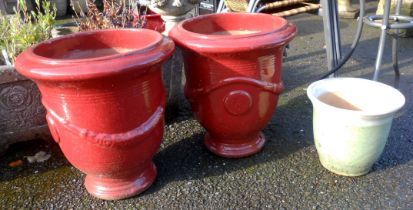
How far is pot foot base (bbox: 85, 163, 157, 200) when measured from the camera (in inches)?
75.0

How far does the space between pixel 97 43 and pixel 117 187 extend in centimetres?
77

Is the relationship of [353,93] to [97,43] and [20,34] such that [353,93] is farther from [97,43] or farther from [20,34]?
[20,34]

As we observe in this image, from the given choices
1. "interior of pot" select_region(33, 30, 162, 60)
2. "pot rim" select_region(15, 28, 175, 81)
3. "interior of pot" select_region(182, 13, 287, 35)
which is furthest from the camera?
"interior of pot" select_region(182, 13, 287, 35)

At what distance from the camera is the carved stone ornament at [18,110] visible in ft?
6.95

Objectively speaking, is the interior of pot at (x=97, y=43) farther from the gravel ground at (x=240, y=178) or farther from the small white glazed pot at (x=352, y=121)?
the small white glazed pot at (x=352, y=121)

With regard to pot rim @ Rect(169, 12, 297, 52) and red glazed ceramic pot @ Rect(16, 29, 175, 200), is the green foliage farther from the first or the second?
pot rim @ Rect(169, 12, 297, 52)

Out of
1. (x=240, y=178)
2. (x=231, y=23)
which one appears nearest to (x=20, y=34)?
(x=231, y=23)

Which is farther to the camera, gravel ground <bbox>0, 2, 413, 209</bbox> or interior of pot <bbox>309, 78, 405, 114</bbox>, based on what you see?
interior of pot <bbox>309, 78, 405, 114</bbox>

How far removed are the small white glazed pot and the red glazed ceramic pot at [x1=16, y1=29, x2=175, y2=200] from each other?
2.77 ft

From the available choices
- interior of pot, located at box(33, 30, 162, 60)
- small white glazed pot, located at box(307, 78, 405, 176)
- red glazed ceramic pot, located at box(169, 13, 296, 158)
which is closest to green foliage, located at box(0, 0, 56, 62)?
interior of pot, located at box(33, 30, 162, 60)

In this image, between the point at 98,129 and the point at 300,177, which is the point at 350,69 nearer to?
the point at 300,177

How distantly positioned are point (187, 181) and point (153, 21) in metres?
1.51

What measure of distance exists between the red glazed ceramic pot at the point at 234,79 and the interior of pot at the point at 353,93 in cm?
25

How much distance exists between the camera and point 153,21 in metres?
3.02
